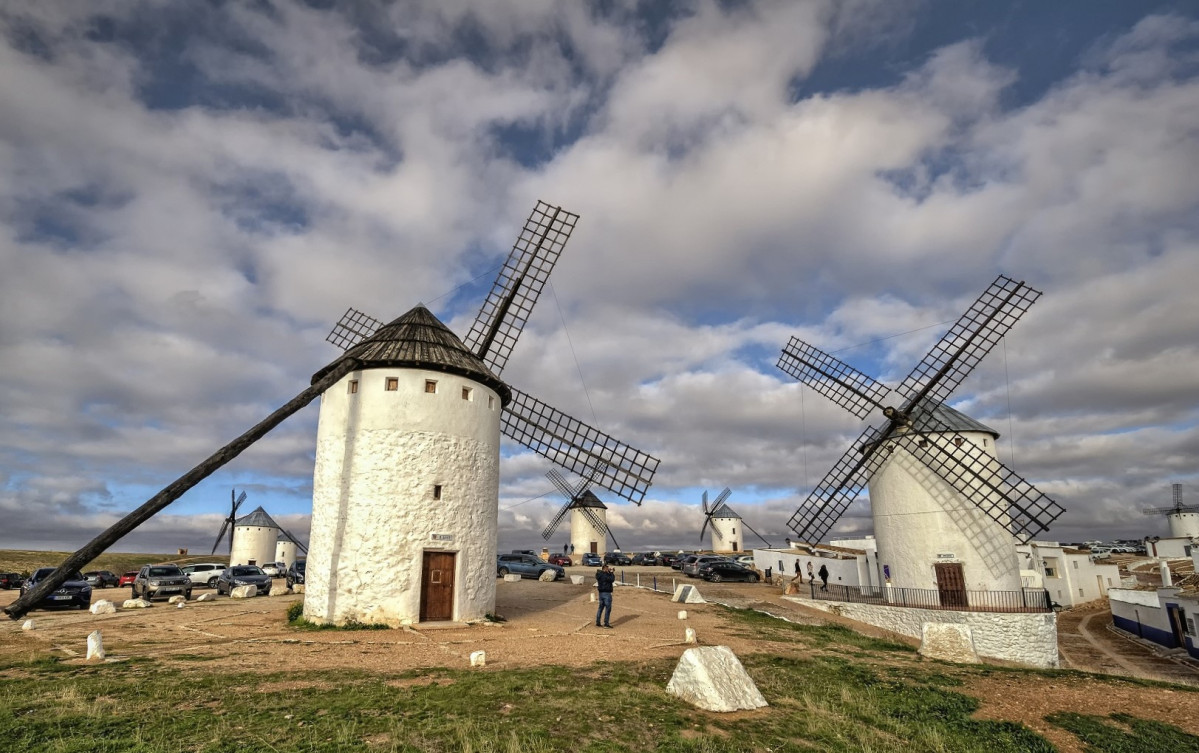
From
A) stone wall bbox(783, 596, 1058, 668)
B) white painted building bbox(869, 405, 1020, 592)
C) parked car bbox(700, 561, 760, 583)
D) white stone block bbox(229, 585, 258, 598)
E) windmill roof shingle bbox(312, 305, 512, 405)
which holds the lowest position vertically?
stone wall bbox(783, 596, 1058, 668)

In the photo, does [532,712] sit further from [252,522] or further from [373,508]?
[252,522]

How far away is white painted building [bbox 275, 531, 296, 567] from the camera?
202 ft

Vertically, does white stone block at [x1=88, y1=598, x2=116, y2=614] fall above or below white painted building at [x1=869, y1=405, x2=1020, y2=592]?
below

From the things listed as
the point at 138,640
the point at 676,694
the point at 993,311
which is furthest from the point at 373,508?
the point at 993,311

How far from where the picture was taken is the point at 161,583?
83.0 ft

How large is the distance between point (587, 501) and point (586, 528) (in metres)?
2.77

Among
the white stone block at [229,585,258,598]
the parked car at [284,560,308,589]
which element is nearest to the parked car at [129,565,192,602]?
the white stone block at [229,585,258,598]

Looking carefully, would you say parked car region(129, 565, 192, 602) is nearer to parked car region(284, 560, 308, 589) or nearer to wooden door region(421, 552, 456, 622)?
parked car region(284, 560, 308, 589)

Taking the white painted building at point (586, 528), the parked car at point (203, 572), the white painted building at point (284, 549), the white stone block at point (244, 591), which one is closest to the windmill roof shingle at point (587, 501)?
the white painted building at point (586, 528)

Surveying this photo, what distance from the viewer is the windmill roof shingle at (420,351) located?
706 inches

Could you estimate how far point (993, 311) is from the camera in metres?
28.4

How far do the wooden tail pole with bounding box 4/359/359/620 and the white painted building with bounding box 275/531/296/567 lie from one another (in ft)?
173

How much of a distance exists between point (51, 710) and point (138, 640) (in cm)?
696

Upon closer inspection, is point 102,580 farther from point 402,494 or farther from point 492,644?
point 492,644
